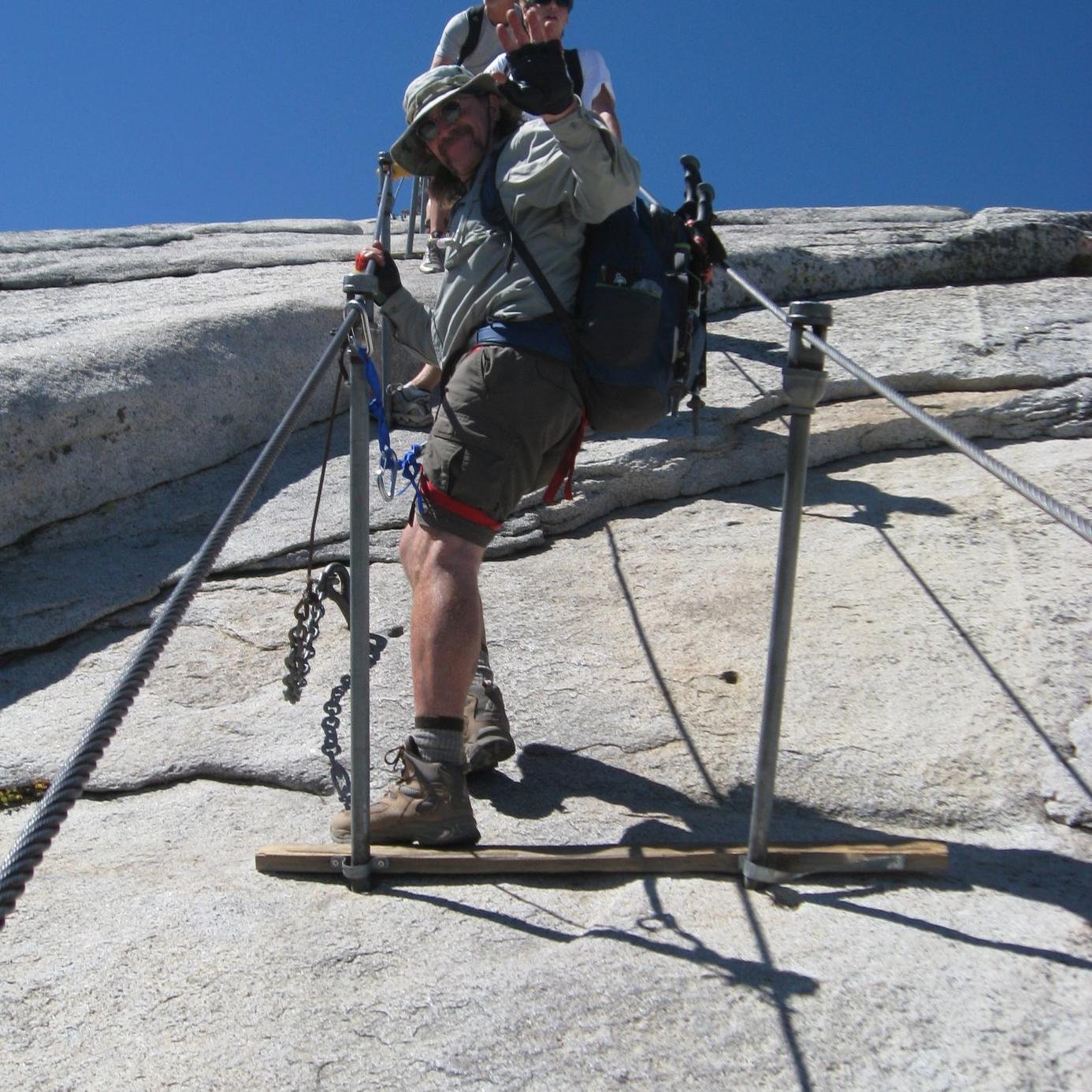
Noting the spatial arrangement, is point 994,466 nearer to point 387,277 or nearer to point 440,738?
Answer: point 440,738

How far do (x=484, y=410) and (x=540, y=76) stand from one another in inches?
32.6

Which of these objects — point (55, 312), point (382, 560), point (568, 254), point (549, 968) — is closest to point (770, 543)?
point (382, 560)

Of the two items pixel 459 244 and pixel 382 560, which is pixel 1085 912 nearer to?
pixel 459 244

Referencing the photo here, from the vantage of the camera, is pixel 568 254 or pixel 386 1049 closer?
pixel 386 1049

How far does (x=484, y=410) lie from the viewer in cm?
322

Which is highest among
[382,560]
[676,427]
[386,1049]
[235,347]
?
[235,347]

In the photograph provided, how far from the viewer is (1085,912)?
2.79 meters

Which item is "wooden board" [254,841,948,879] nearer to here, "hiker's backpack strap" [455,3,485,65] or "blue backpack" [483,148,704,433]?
"blue backpack" [483,148,704,433]

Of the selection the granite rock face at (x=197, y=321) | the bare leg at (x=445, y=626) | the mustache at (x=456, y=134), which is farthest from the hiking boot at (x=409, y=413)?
the bare leg at (x=445, y=626)

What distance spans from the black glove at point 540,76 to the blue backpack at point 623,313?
1.36 ft

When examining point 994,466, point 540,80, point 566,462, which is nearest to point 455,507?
point 566,462

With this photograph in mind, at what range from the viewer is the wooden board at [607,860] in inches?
116

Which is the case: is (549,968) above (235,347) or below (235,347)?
below

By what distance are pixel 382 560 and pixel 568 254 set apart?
6.59 ft
